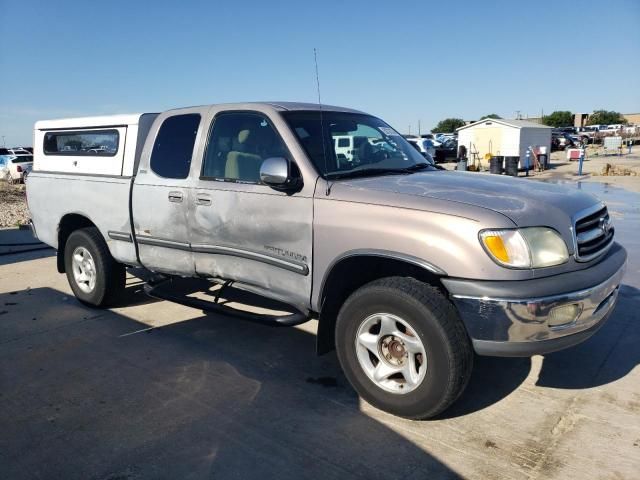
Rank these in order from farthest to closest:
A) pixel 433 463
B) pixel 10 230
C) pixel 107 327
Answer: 1. pixel 10 230
2. pixel 107 327
3. pixel 433 463

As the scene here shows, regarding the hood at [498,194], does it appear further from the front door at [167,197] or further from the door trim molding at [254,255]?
the front door at [167,197]

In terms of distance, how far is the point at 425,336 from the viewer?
2939mm

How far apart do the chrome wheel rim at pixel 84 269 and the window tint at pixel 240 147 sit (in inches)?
78.6

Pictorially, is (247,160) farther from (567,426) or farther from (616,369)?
(616,369)

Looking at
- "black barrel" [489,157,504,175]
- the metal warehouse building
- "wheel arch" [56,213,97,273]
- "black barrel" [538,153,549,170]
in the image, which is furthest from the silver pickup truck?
"black barrel" [538,153,549,170]

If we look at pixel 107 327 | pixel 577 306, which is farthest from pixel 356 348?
pixel 107 327

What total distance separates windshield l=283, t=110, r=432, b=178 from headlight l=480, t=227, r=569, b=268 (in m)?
1.22

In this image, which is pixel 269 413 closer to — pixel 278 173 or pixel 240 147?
pixel 278 173

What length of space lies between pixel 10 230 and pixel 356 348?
402 inches

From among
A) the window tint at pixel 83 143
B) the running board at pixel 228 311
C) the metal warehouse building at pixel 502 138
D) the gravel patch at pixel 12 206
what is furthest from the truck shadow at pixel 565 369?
the metal warehouse building at pixel 502 138

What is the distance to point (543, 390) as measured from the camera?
3559mm

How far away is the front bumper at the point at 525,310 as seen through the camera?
2732 millimetres

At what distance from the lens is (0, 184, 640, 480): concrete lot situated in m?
2.76

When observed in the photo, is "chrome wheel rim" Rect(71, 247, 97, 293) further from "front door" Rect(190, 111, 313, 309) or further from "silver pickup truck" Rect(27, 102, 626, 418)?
"front door" Rect(190, 111, 313, 309)
